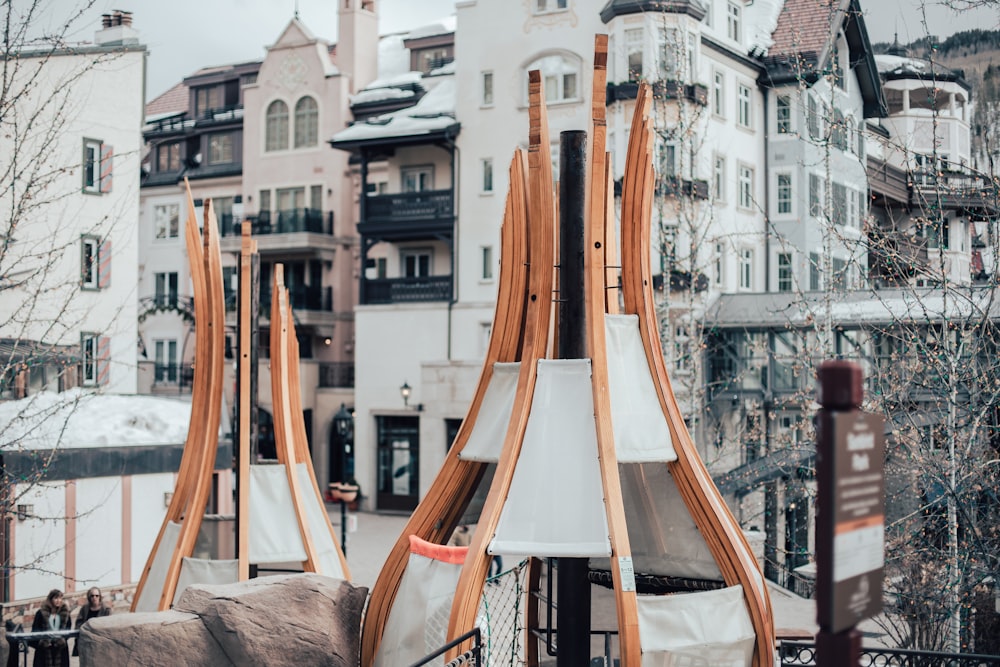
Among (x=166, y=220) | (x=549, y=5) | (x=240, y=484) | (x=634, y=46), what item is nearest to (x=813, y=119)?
(x=634, y=46)

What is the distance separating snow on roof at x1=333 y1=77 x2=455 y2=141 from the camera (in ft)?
103

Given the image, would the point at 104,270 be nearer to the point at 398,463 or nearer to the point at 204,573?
the point at 398,463

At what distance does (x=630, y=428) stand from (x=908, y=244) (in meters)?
4.17

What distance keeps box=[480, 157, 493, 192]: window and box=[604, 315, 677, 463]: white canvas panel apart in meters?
22.3

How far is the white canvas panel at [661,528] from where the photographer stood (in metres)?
9.56

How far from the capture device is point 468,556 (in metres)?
8.25

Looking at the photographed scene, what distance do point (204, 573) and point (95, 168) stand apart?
14.7 m

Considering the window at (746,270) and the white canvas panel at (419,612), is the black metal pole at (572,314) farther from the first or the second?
the window at (746,270)

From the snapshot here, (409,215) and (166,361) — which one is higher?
(409,215)

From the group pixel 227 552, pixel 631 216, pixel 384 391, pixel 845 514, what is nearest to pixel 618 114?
pixel 384 391


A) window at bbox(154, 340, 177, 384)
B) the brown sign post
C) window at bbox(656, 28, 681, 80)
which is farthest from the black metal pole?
window at bbox(154, 340, 177, 384)

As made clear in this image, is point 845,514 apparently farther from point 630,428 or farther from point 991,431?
point 991,431

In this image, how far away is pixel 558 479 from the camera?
8484mm

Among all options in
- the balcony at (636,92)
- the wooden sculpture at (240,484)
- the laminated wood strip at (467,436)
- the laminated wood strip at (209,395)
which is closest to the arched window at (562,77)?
the balcony at (636,92)
